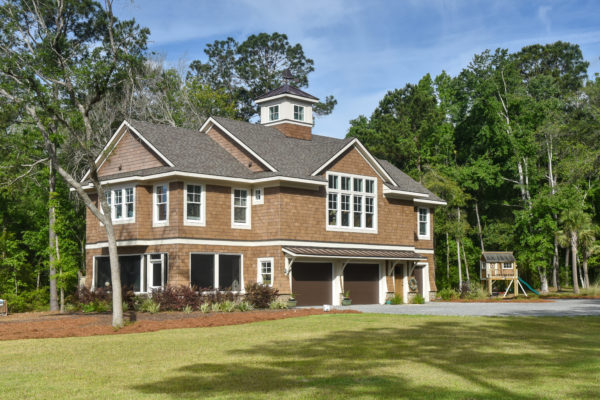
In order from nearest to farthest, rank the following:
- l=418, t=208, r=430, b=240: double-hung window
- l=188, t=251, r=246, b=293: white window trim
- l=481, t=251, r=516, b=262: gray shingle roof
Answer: l=188, t=251, r=246, b=293: white window trim
l=418, t=208, r=430, b=240: double-hung window
l=481, t=251, r=516, b=262: gray shingle roof

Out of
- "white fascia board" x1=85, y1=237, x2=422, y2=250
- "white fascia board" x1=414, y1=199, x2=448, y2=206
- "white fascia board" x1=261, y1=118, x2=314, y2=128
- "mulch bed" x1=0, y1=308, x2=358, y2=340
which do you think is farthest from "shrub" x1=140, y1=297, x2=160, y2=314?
"white fascia board" x1=414, y1=199, x2=448, y2=206

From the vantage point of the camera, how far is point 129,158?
31.5 meters

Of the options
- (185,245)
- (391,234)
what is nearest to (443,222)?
(391,234)

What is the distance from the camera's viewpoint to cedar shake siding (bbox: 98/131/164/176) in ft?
99.6

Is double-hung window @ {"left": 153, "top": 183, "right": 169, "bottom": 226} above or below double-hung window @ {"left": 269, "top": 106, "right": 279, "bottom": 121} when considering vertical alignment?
below

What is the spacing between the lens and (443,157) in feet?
167

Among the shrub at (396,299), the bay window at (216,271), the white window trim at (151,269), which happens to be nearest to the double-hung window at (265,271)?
the bay window at (216,271)

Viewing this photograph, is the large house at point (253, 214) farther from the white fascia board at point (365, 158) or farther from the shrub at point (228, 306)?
the shrub at point (228, 306)

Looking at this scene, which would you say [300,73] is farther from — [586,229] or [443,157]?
[586,229]

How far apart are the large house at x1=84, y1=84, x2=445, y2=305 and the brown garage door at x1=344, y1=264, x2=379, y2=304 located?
0.06 m

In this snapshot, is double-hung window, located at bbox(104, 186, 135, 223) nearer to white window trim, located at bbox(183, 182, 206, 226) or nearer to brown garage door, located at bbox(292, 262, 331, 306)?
white window trim, located at bbox(183, 182, 206, 226)

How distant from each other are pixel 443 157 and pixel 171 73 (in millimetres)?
20364

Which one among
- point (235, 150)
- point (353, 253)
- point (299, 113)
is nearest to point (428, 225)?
point (353, 253)

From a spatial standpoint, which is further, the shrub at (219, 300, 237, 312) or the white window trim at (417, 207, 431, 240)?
the white window trim at (417, 207, 431, 240)
